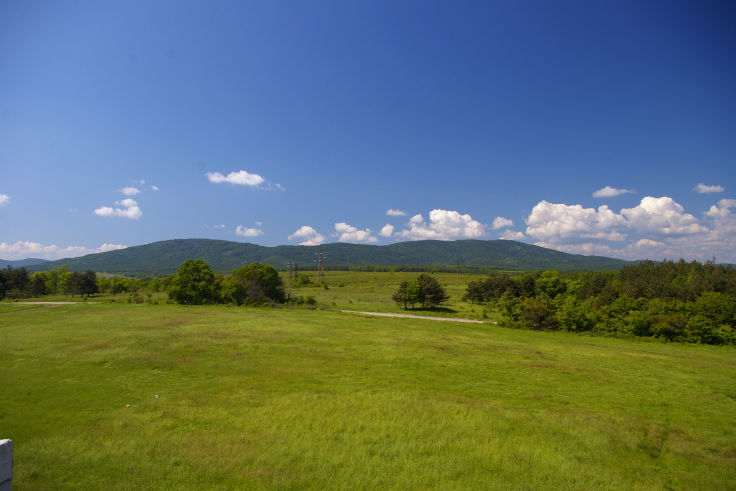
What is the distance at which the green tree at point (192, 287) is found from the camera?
62094mm

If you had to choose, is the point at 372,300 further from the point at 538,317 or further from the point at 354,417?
the point at 354,417

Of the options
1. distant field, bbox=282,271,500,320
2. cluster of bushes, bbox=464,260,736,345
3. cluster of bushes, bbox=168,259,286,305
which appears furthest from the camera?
distant field, bbox=282,271,500,320

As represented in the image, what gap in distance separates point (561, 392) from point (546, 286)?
68576 millimetres

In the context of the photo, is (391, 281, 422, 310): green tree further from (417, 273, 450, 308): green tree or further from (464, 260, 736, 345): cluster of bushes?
(464, 260, 736, 345): cluster of bushes

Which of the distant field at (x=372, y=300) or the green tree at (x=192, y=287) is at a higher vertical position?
the green tree at (x=192, y=287)

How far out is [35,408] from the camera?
1328 cm

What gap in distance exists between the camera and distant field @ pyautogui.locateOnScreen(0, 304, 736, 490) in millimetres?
9305

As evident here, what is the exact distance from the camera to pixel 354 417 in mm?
13016

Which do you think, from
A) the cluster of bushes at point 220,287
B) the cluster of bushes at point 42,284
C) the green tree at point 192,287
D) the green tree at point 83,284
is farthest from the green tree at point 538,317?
the cluster of bushes at point 42,284

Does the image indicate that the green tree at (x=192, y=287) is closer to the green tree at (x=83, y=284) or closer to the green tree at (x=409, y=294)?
the green tree at (x=409, y=294)

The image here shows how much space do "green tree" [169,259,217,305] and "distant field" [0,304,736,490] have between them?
3532cm

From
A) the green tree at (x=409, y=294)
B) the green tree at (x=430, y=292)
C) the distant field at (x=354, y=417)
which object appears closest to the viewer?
the distant field at (x=354, y=417)

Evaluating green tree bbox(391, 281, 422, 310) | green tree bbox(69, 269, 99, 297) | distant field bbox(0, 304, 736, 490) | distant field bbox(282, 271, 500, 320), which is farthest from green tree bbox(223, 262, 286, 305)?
green tree bbox(69, 269, 99, 297)

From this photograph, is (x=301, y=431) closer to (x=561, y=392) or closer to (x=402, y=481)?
(x=402, y=481)
